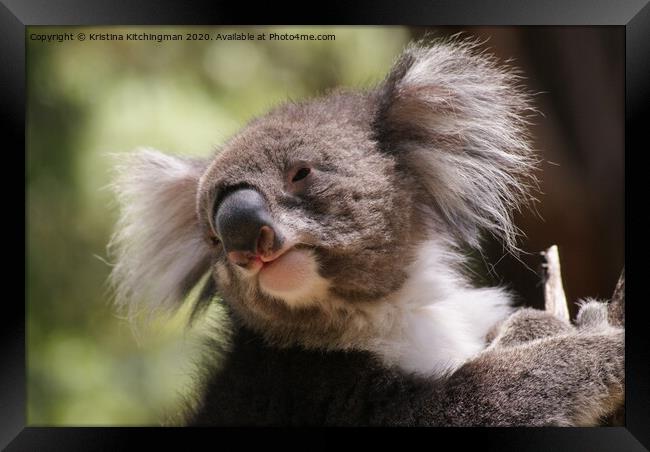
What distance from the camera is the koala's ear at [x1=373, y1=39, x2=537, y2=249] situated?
341cm

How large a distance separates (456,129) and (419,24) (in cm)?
46

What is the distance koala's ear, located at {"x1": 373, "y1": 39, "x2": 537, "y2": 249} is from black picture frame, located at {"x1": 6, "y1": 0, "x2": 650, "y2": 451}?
212mm

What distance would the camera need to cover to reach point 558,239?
4652 millimetres

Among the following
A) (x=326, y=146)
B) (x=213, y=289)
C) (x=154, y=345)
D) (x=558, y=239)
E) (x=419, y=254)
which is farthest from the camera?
(x=154, y=345)

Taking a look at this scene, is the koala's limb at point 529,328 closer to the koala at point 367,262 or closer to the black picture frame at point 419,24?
the koala at point 367,262

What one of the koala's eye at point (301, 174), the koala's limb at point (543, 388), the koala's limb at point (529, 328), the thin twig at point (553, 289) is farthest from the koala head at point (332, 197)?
the koala's limb at point (543, 388)

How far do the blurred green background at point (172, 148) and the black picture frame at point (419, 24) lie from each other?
4.8 inches

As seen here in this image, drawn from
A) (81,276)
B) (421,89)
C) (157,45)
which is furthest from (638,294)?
(81,276)

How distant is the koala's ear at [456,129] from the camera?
3.41 m

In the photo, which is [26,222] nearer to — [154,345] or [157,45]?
[157,45]

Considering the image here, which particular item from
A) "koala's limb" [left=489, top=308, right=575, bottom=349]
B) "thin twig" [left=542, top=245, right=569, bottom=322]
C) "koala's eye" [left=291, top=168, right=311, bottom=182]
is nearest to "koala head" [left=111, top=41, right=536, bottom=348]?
"koala's eye" [left=291, top=168, right=311, bottom=182]

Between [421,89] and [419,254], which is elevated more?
[421,89]

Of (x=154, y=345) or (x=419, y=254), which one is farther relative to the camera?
(x=154, y=345)

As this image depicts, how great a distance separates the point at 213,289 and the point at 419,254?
948mm
